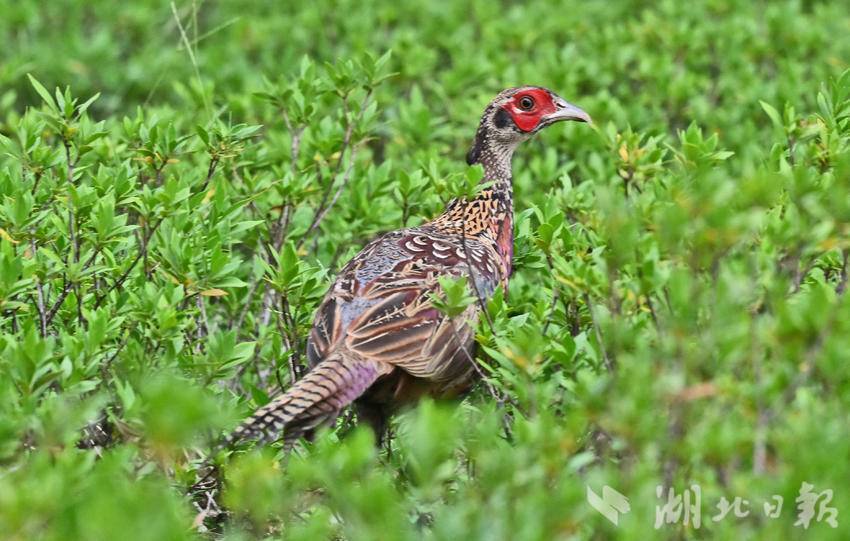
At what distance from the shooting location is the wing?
4.91 metres

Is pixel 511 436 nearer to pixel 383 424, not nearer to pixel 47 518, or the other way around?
pixel 383 424

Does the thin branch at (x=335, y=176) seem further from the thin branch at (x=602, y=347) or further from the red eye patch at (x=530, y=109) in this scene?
the thin branch at (x=602, y=347)

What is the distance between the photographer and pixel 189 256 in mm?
4891

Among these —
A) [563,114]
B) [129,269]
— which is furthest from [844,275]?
[129,269]

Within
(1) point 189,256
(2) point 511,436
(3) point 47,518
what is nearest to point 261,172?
(1) point 189,256

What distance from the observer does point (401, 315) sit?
5023 millimetres

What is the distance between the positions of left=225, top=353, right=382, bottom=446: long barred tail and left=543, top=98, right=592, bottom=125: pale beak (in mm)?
2173

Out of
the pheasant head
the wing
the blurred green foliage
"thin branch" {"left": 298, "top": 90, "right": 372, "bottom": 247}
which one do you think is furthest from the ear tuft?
the wing

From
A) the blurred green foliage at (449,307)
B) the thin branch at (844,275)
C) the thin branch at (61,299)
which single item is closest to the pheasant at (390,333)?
Answer: the blurred green foliage at (449,307)

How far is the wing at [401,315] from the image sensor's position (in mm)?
4910

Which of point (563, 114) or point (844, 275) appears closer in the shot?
point (844, 275)

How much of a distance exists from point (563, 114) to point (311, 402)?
267cm

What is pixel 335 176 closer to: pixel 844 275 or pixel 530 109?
pixel 530 109

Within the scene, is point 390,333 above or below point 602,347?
below
